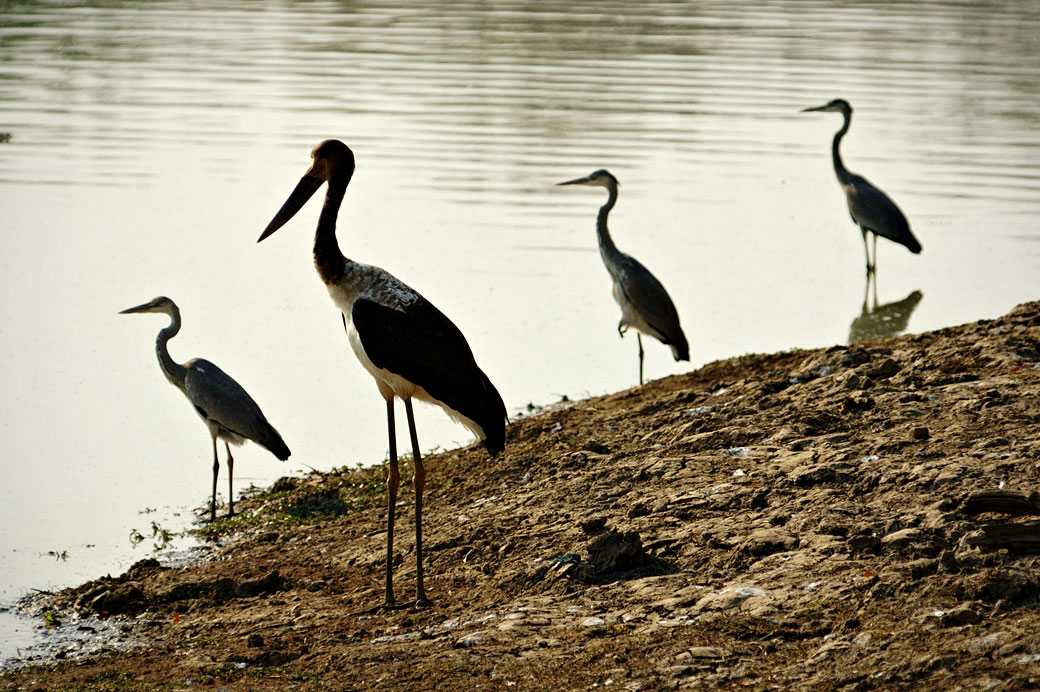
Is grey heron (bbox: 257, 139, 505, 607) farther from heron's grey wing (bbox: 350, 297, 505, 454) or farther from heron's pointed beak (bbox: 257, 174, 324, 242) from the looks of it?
heron's pointed beak (bbox: 257, 174, 324, 242)

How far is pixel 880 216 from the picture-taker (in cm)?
1438

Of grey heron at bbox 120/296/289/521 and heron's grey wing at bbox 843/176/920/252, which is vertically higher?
heron's grey wing at bbox 843/176/920/252

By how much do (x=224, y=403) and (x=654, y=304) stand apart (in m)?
3.83

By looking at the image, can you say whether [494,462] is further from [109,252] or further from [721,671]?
[109,252]

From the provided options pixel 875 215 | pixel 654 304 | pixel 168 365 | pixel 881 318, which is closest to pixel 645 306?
pixel 654 304

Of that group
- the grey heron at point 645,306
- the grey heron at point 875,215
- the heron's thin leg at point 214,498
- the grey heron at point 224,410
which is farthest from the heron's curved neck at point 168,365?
the grey heron at point 875,215

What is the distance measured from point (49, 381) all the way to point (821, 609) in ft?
24.8

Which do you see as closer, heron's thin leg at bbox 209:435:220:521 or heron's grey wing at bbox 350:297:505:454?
heron's grey wing at bbox 350:297:505:454

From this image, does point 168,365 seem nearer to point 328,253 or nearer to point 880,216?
point 328,253

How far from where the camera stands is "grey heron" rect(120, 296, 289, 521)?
8656mm

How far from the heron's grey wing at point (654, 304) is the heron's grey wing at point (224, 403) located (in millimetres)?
3573

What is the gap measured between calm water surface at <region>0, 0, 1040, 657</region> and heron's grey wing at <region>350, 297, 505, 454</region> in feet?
8.23

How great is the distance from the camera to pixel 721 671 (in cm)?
479

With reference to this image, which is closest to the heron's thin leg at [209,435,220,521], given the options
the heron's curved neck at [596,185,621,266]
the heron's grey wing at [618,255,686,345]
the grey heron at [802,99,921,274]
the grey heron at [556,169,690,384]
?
the grey heron at [556,169,690,384]
